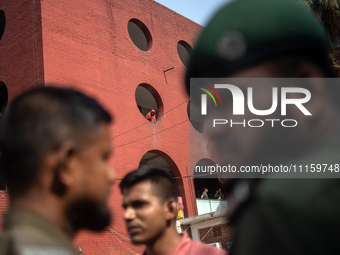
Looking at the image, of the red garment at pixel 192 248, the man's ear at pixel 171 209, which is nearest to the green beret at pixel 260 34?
the red garment at pixel 192 248

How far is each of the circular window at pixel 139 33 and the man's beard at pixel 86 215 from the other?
54.6ft

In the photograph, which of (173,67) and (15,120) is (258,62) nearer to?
(15,120)

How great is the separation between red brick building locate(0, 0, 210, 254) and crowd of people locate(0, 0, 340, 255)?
411 inches

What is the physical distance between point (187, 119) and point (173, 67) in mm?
2624

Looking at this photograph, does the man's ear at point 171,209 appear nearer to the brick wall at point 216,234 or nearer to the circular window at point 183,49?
the brick wall at point 216,234

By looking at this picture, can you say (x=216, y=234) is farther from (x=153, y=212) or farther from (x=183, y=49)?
(x=153, y=212)

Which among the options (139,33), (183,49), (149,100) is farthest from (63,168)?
(183,49)

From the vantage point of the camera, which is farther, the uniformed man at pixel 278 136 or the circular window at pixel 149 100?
the circular window at pixel 149 100

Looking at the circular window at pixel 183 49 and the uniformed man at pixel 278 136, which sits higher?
the circular window at pixel 183 49

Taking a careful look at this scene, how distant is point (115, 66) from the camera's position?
15289mm

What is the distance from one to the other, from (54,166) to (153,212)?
4.59 feet

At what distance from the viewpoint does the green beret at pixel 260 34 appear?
895mm

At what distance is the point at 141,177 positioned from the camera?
2.48 metres

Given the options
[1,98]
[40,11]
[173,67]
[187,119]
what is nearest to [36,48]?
[40,11]
